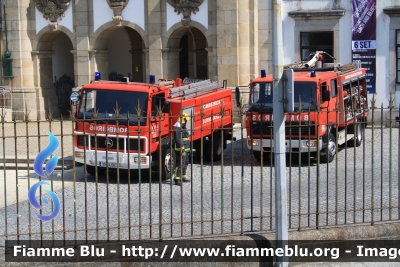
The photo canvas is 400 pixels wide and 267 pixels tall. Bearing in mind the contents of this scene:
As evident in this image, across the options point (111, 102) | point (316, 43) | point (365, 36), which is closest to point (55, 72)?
point (316, 43)

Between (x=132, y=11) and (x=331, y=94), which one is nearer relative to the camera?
(x=331, y=94)

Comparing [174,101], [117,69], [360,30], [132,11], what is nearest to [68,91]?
[117,69]

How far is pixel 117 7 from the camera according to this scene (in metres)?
27.9

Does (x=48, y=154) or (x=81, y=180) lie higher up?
(x=48, y=154)

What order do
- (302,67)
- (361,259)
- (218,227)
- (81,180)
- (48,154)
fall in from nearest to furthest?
(48,154), (361,259), (218,227), (81,180), (302,67)

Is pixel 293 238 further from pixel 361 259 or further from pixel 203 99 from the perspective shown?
pixel 203 99

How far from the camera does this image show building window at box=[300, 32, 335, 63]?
2641cm

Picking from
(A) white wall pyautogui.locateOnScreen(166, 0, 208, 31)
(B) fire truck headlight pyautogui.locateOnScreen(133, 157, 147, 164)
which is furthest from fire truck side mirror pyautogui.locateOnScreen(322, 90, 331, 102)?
(A) white wall pyautogui.locateOnScreen(166, 0, 208, 31)

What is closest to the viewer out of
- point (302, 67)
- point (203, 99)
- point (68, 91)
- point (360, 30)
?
point (203, 99)

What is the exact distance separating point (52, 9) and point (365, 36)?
11362 millimetres

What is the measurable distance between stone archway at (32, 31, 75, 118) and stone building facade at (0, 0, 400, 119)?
4 centimetres

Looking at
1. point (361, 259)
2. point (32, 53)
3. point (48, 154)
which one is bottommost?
point (361, 259)

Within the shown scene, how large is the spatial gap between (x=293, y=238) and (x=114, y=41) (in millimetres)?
23968

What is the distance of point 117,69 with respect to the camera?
32969 millimetres
